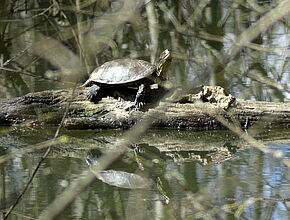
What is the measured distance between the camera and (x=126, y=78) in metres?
5.95

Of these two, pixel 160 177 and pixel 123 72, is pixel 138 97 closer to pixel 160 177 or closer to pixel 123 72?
pixel 123 72

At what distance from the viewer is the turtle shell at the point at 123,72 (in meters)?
5.93

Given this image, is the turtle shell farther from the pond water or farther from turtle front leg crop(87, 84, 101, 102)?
the pond water

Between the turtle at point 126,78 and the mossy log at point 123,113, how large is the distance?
0.50ft

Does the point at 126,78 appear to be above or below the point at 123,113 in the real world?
above

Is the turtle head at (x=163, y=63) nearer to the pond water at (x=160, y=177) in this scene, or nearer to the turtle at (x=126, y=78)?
the turtle at (x=126, y=78)

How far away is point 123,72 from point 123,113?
0.50m

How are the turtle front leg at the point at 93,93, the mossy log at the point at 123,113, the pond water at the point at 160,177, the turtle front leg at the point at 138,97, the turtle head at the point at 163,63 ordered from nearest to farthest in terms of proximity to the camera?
the pond water at the point at 160,177 < the mossy log at the point at 123,113 < the turtle front leg at the point at 138,97 < the turtle front leg at the point at 93,93 < the turtle head at the point at 163,63

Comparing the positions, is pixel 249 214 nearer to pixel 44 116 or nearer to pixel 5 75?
pixel 44 116

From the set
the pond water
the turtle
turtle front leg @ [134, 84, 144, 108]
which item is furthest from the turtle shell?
the pond water

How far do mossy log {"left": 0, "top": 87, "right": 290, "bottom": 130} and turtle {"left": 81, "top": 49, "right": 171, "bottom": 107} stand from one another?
0.15m

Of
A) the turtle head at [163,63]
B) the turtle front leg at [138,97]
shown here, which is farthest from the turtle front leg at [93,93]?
the turtle head at [163,63]

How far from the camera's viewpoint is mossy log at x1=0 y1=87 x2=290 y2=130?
5.54 m

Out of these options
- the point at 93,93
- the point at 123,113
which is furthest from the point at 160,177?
the point at 93,93
